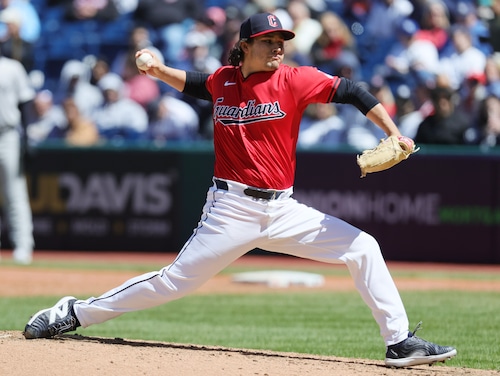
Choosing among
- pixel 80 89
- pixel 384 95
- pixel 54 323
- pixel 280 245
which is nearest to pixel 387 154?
pixel 280 245

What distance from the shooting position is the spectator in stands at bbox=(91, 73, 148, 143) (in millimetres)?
15898

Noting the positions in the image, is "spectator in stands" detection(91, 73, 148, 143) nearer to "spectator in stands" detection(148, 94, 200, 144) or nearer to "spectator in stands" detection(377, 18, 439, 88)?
"spectator in stands" detection(148, 94, 200, 144)

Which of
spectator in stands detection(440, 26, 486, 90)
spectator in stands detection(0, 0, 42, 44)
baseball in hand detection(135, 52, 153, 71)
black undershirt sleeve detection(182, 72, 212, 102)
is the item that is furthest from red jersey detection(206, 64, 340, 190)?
→ spectator in stands detection(0, 0, 42, 44)

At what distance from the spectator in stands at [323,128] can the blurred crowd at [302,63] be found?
16 mm

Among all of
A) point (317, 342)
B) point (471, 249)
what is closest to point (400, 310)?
point (317, 342)

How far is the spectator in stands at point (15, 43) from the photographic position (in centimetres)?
1463

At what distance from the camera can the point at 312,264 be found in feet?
47.0

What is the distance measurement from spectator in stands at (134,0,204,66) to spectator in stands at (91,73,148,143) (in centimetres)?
157

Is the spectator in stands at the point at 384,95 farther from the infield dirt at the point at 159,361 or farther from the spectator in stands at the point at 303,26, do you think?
the infield dirt at the point at 159,361

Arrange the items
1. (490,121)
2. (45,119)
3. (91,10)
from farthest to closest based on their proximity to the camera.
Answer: (91,10)
(45,119)
(490,121)

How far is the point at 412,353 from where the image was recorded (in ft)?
19.1

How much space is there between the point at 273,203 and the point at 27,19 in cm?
1403

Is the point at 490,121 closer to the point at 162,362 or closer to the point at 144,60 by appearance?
the point at 144,60

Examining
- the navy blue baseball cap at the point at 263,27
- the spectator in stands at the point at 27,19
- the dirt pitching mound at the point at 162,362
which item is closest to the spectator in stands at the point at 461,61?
the spectator in stands at the point at 27,19
